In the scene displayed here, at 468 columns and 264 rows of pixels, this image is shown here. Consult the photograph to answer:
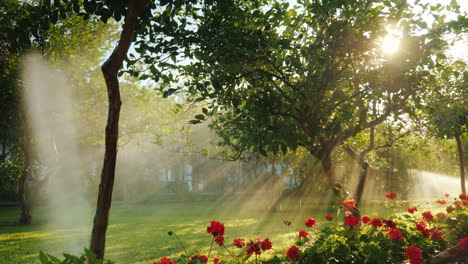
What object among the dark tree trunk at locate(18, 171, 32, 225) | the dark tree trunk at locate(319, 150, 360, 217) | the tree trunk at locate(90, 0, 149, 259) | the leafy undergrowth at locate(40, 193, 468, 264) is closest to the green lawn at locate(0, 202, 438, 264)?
the dark tree trunk at locate(18, 171, 32, 225)

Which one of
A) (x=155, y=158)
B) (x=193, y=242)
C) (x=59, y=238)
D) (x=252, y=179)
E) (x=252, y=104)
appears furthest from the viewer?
(x=155, y=158)

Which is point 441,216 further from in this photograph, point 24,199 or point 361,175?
point 24,199

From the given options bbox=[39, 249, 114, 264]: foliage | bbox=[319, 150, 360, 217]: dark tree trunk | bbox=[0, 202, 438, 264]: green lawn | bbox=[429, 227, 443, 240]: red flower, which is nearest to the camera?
bbox=[39, 249, 114, 264]: foliage

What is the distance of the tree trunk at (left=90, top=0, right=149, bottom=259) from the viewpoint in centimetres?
320

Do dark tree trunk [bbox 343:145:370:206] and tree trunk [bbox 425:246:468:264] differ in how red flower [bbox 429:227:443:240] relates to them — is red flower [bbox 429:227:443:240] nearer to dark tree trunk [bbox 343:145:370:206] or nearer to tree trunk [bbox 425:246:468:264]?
tree trunk [bbox 425:246:468:264]

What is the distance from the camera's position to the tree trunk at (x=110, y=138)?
10.5 ft

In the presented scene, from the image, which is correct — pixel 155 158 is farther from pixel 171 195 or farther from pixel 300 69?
pixel 300 69

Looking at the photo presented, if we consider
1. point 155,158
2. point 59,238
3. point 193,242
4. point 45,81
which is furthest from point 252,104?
point 155,158

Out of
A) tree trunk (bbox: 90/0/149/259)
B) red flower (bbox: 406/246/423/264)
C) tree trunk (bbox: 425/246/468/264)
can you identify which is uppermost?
tree trunk (bbox: 90/0/149/259)

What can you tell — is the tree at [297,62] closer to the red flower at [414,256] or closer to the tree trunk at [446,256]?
the red flower at [414,256]

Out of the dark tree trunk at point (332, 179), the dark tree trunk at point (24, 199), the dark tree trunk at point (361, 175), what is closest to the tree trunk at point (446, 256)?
the dark tree trunk at point (332, 179)

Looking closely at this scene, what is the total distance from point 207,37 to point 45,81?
599 inches

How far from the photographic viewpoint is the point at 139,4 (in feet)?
10.8

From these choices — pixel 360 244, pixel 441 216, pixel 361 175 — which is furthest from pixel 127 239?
pixel 441 216
